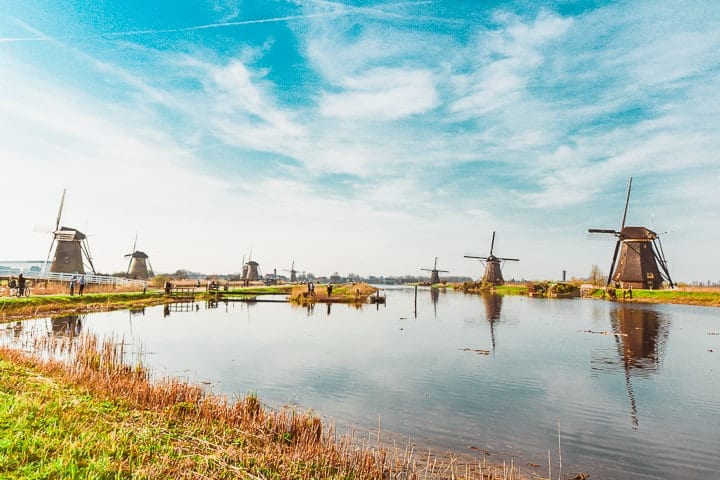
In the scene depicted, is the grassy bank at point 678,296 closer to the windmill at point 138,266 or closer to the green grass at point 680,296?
the green grass at point 680,296

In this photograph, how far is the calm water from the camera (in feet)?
32.2

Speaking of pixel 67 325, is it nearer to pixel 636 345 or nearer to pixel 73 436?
pixel 73 436

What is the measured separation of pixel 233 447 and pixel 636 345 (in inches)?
910

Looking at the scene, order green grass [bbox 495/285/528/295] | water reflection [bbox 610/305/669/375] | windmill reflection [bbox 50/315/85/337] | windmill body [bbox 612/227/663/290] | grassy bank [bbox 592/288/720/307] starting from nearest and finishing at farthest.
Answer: water reflection [bbox 610/305/669/375] < windmill reflection [bbox 50/315/85/337] < grassy bank [bbox 592/288/720/307] < windmill body [bbox 612/227/663/290] < green grass [bbox 495/285/528/295]

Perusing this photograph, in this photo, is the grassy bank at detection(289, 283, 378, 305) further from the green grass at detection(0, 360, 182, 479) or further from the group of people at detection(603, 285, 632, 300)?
the green grass at detection(0, 360, 182, 479)

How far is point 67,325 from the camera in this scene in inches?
1019

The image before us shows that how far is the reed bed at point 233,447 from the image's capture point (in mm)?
6680

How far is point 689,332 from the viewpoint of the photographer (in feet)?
91.6

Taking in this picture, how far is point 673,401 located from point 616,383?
2.11 meters

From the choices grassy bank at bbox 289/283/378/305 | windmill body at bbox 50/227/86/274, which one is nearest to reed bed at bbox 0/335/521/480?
grassy bank at bbox 289/283/378/305

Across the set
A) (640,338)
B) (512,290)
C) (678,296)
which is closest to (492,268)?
(512,290)

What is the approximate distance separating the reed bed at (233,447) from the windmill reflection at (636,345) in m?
6.73

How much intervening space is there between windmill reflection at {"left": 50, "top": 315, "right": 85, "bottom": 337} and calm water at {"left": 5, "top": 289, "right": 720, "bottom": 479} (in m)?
0.16

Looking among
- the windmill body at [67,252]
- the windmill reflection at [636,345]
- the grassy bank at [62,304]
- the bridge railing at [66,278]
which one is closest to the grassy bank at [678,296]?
the windmill reflection at [636,345]
